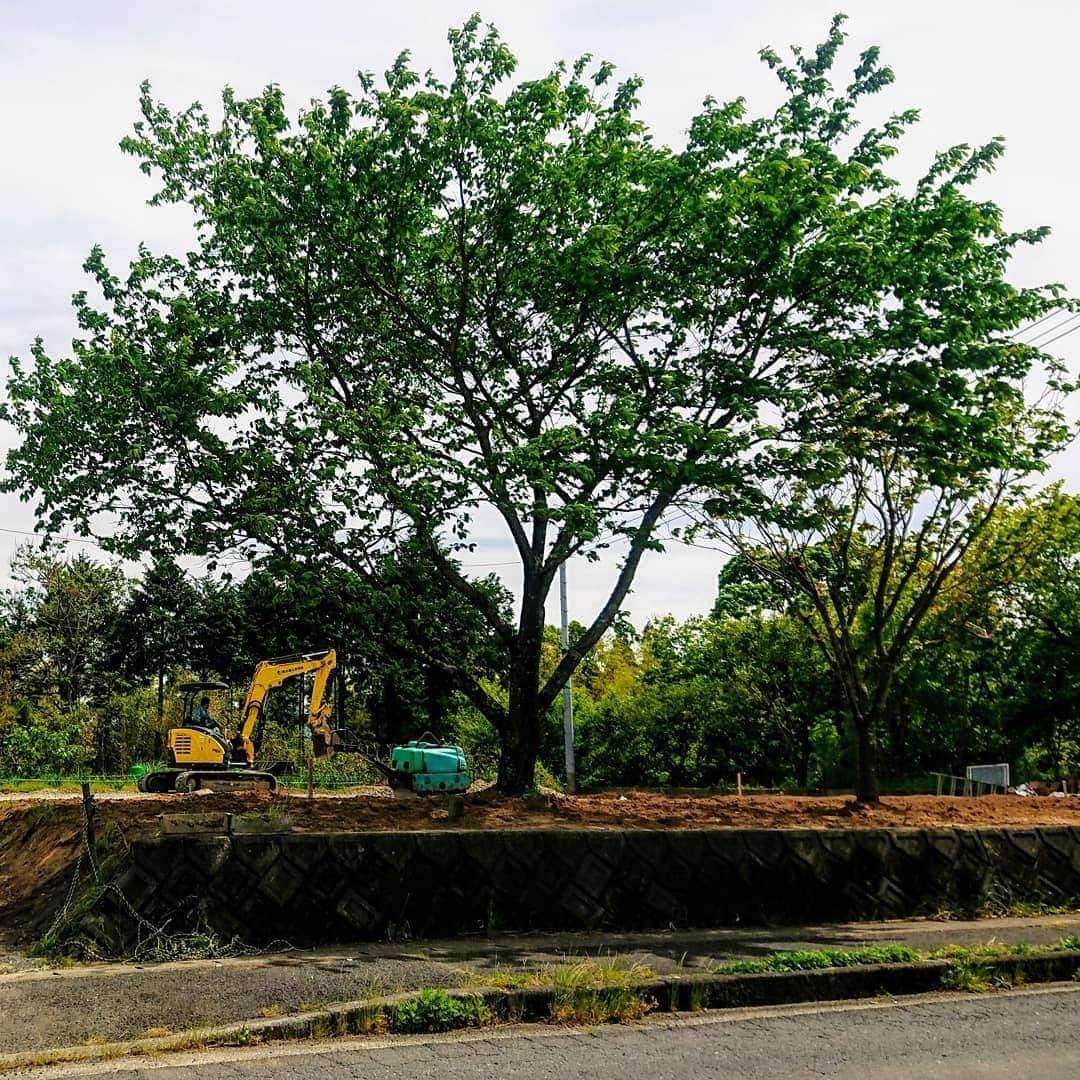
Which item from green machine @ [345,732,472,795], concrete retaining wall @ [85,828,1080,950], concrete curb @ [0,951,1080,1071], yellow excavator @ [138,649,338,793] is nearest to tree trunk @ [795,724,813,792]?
green machine @ [345,732,472,795]

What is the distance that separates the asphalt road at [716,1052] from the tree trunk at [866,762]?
745 centimetres

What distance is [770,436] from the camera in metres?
12.4

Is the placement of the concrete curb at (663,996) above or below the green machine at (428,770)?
below

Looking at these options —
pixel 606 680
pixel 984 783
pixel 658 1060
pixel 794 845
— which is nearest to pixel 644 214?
pixel 794 845

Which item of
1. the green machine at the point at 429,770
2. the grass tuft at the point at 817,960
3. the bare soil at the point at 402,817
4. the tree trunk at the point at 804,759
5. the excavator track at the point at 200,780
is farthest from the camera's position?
the tree trunk at the point at 804,759

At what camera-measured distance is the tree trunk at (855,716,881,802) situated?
47.6 ft

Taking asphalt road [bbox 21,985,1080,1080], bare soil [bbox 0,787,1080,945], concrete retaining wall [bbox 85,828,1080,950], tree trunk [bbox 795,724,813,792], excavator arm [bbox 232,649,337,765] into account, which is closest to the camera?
asphalt road [bbox 21,985,1080,1080]

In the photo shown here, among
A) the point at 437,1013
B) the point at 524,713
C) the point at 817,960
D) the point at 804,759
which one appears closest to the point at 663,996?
the point at 817,960

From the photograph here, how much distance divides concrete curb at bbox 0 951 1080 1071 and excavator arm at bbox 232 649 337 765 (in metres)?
13.9

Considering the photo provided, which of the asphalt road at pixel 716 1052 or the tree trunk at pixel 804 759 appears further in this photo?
the tree trunk at pixel 804 759

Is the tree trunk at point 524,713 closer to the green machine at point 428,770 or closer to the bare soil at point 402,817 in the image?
the bare soil at point 402,817

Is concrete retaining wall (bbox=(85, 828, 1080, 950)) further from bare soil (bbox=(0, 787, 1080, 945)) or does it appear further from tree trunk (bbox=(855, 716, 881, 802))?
tree trunk (bbox=(855, 716, 881, 802))

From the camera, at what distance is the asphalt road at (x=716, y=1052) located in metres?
5.62

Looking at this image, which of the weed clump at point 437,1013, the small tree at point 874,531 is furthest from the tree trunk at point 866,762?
the weed clump at point 437,1013
